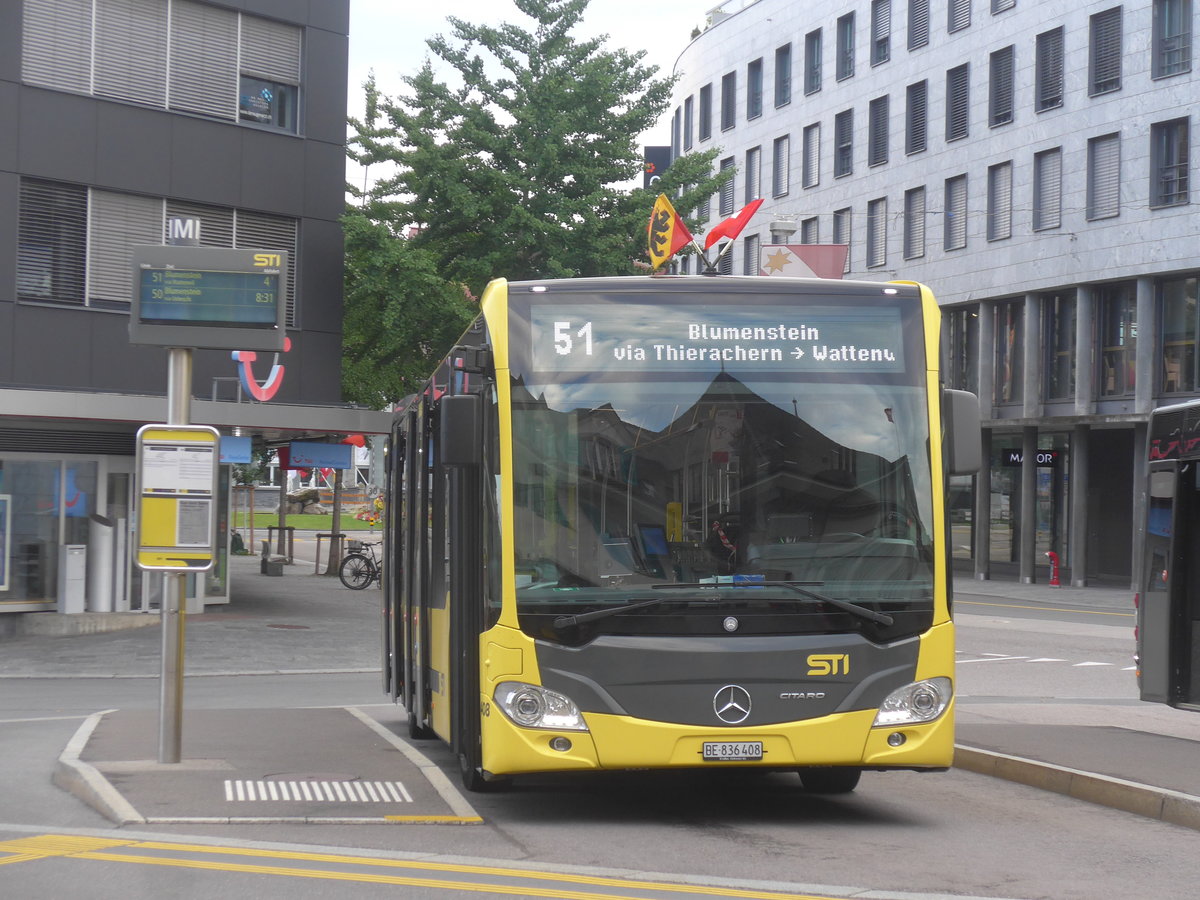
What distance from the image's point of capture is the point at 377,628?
87.5ft

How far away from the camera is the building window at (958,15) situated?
145ft

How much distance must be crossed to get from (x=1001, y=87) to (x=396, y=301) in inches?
809

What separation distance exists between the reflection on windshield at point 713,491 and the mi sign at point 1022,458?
35.0 meters

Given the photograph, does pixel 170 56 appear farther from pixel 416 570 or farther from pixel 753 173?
pixel 753 173

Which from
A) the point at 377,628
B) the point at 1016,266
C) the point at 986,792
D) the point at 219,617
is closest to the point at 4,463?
the point at 219,617

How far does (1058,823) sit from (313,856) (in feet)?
13.6

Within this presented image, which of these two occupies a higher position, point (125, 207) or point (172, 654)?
point (125, 207)

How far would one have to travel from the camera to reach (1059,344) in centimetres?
4097

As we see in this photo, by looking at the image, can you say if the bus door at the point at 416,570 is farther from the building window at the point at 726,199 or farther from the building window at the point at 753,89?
the building window at the point at 726,199

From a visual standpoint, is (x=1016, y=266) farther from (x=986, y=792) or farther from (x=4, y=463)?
(x=986, y=792)

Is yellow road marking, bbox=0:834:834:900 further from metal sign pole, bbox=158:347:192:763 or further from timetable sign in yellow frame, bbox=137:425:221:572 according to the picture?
timetable sign in yellow frame, bbox=137:425:221:572

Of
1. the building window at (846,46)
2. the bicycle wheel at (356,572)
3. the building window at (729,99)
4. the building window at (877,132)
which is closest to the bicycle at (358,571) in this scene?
the bicycle wheel at (356,572)

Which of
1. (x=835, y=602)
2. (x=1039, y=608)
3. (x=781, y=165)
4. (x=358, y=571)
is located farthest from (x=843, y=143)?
(x=835, y=602)

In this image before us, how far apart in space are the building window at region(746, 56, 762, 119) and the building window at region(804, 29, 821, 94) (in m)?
3.24
